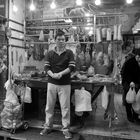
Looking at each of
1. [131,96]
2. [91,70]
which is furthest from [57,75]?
[131,96]

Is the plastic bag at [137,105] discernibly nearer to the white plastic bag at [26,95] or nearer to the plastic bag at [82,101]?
the plastic bag at [82,101]

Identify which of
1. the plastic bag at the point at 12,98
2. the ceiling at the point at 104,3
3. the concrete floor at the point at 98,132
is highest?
the ceiling at the point at 104,3

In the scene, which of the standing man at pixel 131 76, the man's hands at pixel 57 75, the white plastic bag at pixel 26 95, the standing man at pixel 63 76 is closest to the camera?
the man's hands at pixel 57 75

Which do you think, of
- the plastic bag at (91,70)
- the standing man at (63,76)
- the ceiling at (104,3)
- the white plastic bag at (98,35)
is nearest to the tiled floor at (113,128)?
the standing man at (63,76)

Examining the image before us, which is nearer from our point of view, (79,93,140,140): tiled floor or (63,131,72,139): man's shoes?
(63,131,72,139): man's shoes

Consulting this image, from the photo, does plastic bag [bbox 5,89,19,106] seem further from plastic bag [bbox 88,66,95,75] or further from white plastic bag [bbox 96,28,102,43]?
white plastic bag [bbox 96,28,102,43]

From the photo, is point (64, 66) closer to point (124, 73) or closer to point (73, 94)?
point (73, 94)

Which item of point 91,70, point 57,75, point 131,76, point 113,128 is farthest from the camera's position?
point 91,70

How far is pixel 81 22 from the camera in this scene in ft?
14.5

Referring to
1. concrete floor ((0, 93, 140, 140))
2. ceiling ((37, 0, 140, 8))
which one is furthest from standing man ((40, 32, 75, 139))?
ceiling ((37, 0, 140, 8))

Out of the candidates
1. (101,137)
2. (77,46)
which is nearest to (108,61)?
(77,46)

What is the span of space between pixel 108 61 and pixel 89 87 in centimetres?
102

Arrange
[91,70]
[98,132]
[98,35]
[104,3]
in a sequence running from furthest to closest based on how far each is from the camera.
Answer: [104,3], [91,70], [98,35], [98,132]

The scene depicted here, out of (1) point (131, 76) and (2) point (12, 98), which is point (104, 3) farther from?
(2) point (12, 98)
